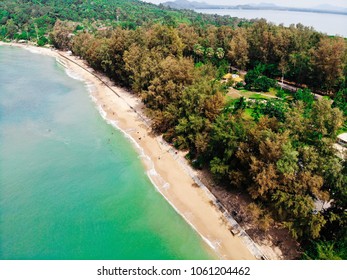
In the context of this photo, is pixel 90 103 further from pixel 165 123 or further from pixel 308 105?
pixel 308 105

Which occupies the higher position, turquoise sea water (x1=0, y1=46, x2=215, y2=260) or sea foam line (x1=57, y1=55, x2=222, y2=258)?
sea foam line (x1=57, y1=55, x2=222, y2=258)

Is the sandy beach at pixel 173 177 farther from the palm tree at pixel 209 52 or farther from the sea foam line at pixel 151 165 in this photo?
the palm tree at pixel 209 52

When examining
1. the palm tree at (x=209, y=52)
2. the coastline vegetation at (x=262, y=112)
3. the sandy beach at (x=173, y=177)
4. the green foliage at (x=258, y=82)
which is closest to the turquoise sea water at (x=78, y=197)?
the sandy beach at (x=173, y=177)

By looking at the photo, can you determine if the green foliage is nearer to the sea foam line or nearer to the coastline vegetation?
the coastline vegetation

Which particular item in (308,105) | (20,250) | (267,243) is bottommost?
(20,250)

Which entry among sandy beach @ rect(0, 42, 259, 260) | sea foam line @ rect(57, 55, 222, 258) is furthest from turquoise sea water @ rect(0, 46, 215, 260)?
sandy beach @ rect(0, 42, 259, 260)

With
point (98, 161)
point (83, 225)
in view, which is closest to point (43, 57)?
point (98, 161)

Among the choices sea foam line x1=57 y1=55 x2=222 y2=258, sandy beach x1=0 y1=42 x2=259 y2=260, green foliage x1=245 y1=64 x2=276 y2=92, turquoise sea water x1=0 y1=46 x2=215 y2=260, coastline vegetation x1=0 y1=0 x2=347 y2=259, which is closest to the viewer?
coastline vegetation x1=0 y1=0 x2=347 y2=259

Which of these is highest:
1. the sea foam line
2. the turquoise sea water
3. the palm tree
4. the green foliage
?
the palm tree
